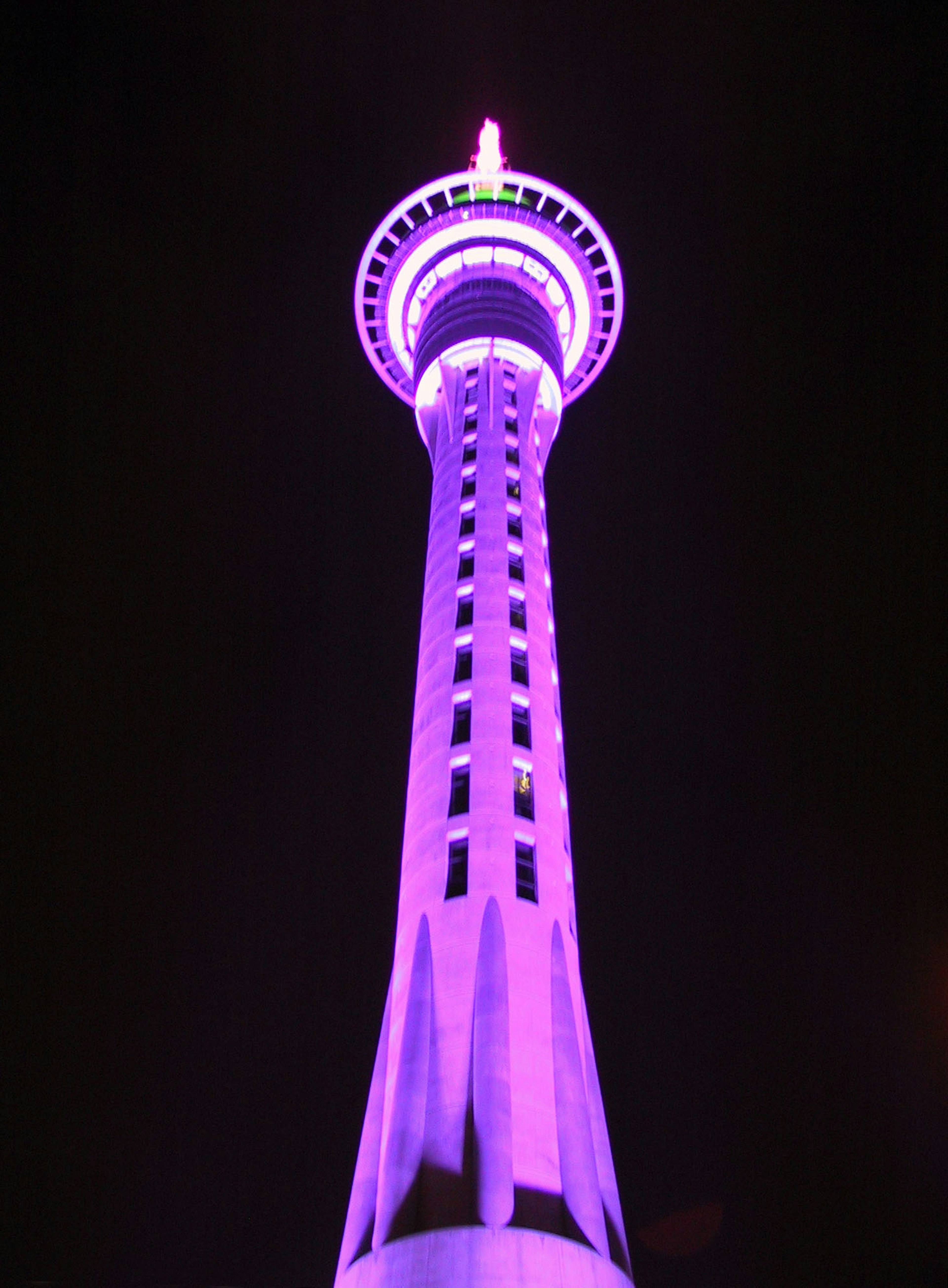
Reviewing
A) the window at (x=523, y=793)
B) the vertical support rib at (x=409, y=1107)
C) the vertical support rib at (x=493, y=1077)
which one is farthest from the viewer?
the window at (x=523, y=793)

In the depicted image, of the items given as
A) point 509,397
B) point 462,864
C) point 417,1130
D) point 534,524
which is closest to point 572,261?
point 509,397

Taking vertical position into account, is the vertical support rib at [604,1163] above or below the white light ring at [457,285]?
below

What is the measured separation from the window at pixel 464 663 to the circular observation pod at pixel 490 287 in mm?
22743

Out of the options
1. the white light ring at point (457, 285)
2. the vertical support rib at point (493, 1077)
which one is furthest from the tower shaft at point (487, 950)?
the white light ring at point (457, 285)

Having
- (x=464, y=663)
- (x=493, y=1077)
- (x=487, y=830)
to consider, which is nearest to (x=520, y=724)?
(x=464, y=663)

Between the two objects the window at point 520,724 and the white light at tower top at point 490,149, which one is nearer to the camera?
the window at point 520,724

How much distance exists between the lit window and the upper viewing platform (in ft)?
63.3

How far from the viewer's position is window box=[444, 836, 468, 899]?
42.8 meters

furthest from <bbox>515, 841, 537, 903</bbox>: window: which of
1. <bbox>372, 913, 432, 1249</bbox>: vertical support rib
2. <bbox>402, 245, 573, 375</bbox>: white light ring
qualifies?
<bbox>402, 245, 573, 375</bbox>: white light ring

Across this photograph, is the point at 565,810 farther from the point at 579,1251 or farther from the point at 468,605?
the point at 579,1251

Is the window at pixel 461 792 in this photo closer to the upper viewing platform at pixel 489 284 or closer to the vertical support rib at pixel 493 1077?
the vertical support rib at pixel 493 1077

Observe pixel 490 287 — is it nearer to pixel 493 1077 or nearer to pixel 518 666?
pixel 518 666

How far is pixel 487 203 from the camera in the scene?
69.5 m

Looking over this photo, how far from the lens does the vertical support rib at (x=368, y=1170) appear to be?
36.5 meters
